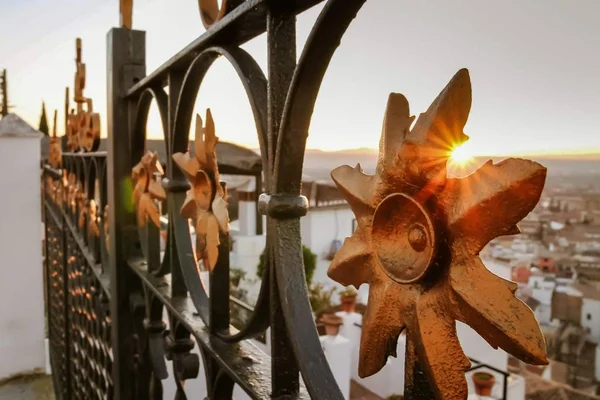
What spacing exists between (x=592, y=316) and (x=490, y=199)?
160 inches

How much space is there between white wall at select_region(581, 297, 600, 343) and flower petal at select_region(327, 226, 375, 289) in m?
3.72

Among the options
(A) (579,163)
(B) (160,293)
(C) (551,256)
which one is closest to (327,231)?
(C) (551,256)

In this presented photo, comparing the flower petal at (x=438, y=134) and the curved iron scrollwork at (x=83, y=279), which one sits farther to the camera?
A: the curved iron scrollwork at (x=83, y=279)

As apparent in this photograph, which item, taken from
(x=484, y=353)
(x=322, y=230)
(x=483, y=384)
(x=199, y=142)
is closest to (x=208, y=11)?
(x=199, y=142)

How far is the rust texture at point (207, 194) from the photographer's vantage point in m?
0.73

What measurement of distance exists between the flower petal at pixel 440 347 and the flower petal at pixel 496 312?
0.02m

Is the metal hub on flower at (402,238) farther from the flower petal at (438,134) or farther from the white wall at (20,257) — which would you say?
the white wall at (20,257)

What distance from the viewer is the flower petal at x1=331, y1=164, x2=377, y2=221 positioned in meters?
0.44

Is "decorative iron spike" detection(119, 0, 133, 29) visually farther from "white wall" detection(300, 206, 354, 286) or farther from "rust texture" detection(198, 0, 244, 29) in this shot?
"white wall" detection(300, 206, 354, 286)

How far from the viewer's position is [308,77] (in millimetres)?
527

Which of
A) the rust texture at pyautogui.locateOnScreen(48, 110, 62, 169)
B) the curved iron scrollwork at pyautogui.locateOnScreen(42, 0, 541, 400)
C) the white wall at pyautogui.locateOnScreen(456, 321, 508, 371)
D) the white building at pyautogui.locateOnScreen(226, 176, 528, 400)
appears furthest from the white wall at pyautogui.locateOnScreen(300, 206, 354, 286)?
the curved iron scrollwork at pyautogui.locateOnScreen(42, 0, 541, 400)

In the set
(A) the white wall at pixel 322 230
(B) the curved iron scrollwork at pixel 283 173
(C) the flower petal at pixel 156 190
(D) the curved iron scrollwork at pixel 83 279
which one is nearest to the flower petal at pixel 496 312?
(B) the curved iron scrollwork at pixel 283 173

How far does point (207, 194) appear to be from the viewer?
78cm

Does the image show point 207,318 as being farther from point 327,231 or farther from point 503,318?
point 327,231
